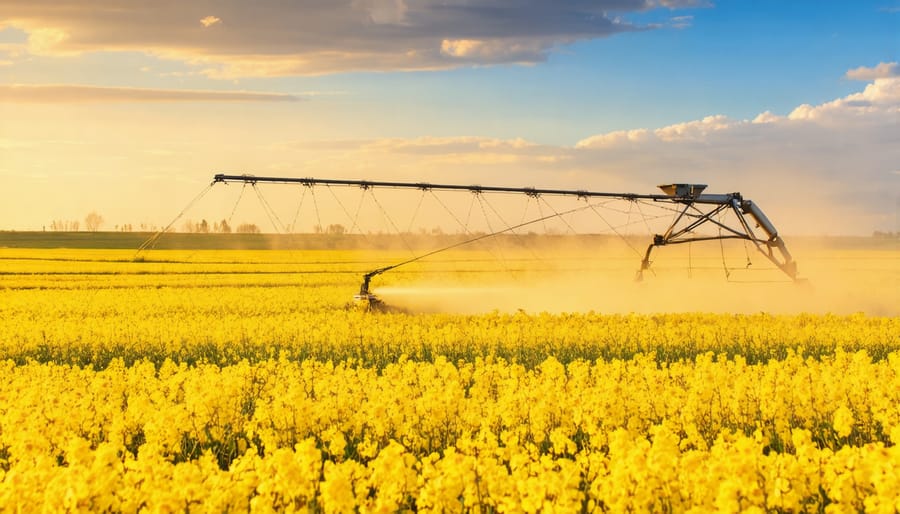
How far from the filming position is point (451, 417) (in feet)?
37.3

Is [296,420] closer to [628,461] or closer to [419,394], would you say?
[419,394]

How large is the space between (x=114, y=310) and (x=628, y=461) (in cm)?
2959

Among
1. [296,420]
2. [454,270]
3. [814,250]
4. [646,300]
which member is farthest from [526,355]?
[814,250]

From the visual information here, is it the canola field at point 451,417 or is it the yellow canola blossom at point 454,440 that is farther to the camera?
the canola field at point 451,417

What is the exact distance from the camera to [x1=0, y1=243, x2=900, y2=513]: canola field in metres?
7.07

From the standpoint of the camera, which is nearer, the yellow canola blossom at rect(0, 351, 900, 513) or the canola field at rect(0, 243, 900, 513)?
the yellow canola blossom at rect(0, 351, 900, 513)

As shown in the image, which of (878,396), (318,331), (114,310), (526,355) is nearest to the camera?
(878,396)

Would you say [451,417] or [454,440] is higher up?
[451,417]

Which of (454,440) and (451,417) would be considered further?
(451,417)

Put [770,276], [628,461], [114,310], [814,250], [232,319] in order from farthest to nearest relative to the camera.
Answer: [814,250] < [770,276] < [114,310] < [232,319] < [628,461]

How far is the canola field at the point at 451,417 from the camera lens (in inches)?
279

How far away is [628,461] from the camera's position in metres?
7.30

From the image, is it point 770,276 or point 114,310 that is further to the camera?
point 770,276

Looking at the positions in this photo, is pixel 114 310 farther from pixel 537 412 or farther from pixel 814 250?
pixel 814 250
